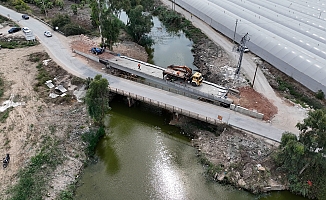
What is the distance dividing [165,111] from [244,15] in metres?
40.7

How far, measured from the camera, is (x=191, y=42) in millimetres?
64625

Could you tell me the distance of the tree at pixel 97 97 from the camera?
109 feet

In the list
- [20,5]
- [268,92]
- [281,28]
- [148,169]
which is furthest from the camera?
[20,5]

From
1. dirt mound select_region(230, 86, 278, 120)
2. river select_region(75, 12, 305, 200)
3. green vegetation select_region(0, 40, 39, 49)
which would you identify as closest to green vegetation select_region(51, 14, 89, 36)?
green vegetation select_region(0, 40, 39, 49)

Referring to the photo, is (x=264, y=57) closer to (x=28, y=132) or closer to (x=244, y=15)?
(x=244, y=15)

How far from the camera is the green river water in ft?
95.7

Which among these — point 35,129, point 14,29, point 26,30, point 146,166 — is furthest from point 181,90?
point 14,29

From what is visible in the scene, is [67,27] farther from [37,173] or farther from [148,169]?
[148,169]

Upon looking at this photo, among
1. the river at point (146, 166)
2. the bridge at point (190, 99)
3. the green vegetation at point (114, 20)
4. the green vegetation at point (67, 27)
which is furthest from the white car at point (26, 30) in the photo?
the river at point (146, 166)

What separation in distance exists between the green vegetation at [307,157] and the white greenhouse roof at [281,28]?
17997 millimetres

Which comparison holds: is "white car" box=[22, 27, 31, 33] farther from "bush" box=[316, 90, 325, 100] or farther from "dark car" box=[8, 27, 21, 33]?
"bush" box=[316, 90, 325, 100]

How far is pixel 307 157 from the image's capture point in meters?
27.7

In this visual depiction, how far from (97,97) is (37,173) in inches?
428

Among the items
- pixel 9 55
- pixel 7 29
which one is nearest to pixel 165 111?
pixel 9 55
